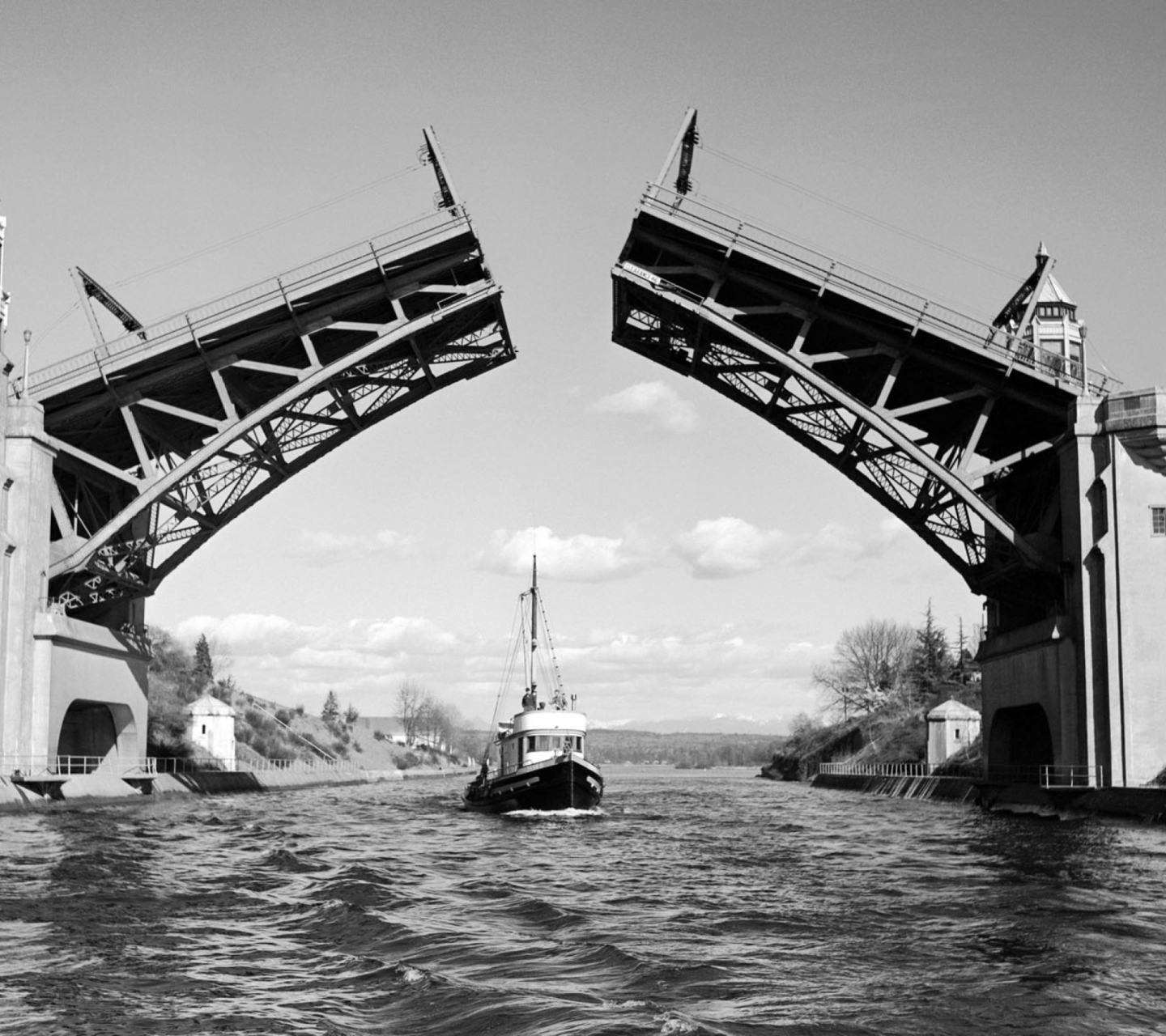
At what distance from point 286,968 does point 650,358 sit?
3414cm

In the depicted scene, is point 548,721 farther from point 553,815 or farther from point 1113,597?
point 1113,597

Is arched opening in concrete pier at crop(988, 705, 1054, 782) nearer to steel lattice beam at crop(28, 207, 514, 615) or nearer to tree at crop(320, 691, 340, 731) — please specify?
steel lattice beam at crop(28, 207, 514, 615)

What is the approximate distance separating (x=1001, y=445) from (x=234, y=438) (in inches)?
917

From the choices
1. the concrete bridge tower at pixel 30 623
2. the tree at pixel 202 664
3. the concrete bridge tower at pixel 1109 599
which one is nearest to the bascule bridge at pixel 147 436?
the concrete bridge tower at pixel 30 623

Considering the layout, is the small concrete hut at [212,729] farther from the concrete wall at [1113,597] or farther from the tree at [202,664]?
the concrete wall at [1113,597]

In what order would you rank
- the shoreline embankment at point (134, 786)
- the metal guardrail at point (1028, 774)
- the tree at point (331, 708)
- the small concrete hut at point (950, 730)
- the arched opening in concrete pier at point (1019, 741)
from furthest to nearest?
the tree at point (331, 708)
the small concrete hut at point (950, 730)
the arched opening in concrete pier at point (1019, 741)
the shoreline embankment at point (134, 786)
the metal guardrail at point (1028, 774)

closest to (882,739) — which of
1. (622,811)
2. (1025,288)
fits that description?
(622,811)

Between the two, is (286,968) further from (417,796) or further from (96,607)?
(417,796)

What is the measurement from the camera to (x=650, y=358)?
150 ft

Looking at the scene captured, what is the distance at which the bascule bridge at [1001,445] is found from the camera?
34781 mm

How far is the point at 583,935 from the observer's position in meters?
15.3

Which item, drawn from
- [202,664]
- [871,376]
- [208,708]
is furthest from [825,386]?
[202,664]

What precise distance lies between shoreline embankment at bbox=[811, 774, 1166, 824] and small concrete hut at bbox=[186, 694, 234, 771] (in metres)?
33.2

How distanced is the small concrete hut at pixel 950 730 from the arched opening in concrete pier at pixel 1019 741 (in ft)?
54.6
